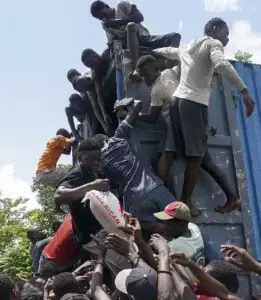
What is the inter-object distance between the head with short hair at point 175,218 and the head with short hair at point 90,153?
2.63 ft

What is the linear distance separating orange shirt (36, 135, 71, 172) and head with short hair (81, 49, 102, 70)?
124 centimetres

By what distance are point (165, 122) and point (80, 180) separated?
3.55 ft

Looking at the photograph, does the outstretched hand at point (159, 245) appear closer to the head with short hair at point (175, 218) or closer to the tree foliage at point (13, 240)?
the head with short hair at point (175, 218)

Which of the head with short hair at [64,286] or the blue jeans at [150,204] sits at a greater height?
the blue jeans at [150,204]

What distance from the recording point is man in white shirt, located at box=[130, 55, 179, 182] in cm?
465

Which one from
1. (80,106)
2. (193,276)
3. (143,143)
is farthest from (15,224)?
(193,276)

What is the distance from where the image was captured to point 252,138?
5.78 metres

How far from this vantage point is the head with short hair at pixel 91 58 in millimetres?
5438

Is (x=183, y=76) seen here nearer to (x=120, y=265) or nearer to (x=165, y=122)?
(x=165, y=122)

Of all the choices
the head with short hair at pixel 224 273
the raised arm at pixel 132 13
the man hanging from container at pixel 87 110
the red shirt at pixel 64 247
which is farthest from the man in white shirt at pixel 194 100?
the head with short hair at pixel 224 273

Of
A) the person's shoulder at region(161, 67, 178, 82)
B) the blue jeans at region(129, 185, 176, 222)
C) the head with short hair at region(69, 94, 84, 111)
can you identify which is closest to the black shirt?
the blue jeans at region(129, 185, 176, 222)

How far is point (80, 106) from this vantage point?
6.27 meters

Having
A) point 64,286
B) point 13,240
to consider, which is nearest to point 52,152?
point 64,286

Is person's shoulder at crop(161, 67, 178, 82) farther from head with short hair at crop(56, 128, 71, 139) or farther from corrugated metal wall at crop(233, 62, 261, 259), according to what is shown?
head with short hair at crop(56, 128, 71, 139)
